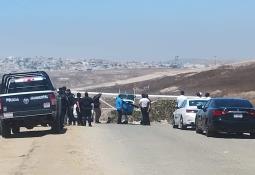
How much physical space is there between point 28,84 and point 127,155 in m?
9.12

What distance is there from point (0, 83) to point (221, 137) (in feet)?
28.3

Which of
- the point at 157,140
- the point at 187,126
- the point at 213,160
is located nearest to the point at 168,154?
the point at 213,160

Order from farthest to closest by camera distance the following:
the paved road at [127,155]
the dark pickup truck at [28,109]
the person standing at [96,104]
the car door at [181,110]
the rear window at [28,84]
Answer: the person standing at [96,104] < the car door at [181,110] < the rear window at [28,84] < the dark pickup truck at [28,109] < the paved road at [127,155]

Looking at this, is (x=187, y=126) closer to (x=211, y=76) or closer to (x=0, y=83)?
(x=0, y=83)

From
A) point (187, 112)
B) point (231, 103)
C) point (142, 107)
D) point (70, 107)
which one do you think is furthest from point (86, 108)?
point (231, 103)

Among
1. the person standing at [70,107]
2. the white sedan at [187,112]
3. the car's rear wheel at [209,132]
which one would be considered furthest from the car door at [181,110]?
the car's rear wheel at [209,132]

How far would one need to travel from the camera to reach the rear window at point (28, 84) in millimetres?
26109

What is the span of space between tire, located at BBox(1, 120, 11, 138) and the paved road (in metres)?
0.64

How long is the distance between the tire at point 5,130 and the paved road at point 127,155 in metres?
0.64

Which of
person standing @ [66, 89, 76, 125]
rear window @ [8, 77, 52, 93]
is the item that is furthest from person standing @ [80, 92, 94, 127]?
rear window @ [8, 77, 52, 93]

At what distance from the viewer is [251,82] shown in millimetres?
73250

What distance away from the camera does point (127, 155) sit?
1817 cm

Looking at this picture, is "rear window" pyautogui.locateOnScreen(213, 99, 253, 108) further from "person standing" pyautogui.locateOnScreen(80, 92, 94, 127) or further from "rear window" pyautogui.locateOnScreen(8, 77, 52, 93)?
"person standing" pyautogui.locateOnScreen(80, 92, 94, 127)

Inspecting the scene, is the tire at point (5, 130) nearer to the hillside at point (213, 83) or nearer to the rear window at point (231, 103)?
the rear window at point (231, 103)
